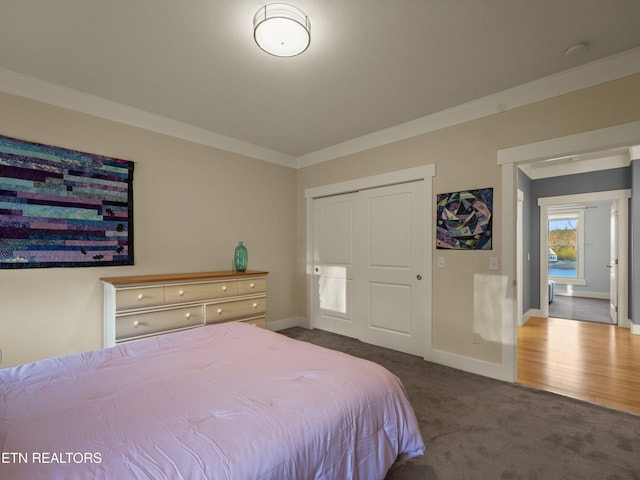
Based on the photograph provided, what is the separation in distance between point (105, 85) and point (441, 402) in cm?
388

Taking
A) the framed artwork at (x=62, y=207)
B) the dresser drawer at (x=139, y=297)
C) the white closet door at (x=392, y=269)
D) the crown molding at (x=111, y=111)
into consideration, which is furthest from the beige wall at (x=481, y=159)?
the framed artwork at (x=62, y=207)

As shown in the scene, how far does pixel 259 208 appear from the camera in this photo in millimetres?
4297

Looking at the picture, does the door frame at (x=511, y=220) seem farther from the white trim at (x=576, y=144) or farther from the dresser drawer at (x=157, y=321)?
the dresser drawer at (x=157, y=321)

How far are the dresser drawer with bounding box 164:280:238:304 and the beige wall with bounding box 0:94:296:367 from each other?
1.88 ft

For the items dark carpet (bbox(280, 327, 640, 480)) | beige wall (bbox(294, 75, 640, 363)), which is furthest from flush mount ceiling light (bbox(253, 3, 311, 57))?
dark carpet (bbox(280, 327, 640, 480))

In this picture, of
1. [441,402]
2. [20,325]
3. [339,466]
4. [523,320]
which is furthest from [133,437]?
[523,320]

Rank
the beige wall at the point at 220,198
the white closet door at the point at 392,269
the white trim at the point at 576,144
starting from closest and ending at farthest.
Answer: the white trim at the point at 576,144, the beige wall at the point at 220,198, the white closet door at the point at 392,269

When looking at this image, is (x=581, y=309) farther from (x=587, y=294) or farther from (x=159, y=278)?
(x=159, y=278)

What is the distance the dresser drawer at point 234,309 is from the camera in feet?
10.3

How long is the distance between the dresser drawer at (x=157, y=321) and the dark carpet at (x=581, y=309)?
20.3ft

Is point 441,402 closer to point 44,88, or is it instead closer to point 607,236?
point 44,88

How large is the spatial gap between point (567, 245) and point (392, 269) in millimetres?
Answer: 7771

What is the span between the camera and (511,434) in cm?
201

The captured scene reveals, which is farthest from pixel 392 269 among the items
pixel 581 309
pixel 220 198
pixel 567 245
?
pixel 567 245
